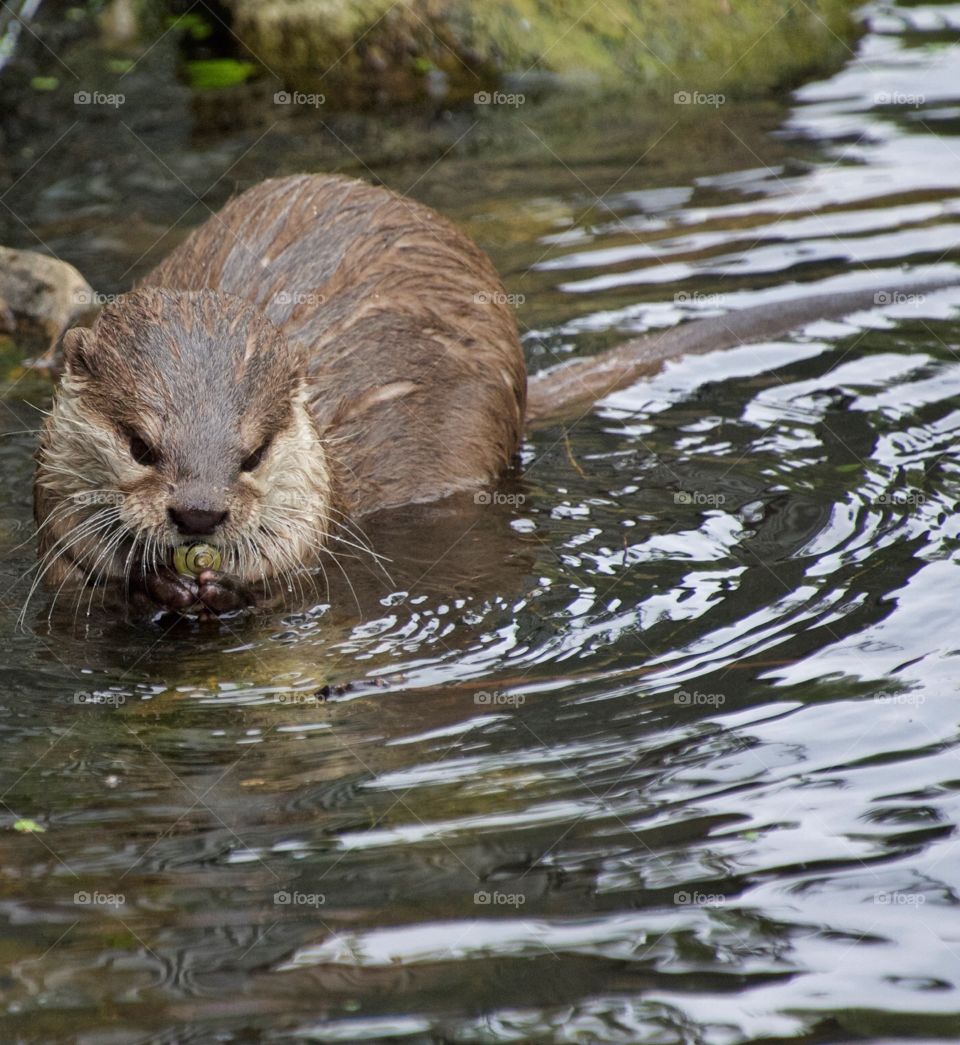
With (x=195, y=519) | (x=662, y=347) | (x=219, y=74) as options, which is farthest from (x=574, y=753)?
(x=219, y=74)

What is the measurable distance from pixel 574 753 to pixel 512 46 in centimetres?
619

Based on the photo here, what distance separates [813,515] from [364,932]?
2.26 m

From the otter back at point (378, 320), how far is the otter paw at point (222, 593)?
0.58m

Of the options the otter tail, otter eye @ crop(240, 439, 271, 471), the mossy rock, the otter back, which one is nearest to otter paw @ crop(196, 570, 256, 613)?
otter eye @ crop(240, 439, 271, 471)

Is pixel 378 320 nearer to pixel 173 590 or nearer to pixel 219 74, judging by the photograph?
pixel 173 590

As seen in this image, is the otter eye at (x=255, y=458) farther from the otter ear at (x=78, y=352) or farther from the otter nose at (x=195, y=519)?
the otter ear at (x=78, y=352)

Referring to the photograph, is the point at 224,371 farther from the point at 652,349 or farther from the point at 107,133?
the point at 107,133

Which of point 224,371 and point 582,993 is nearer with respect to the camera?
point 582,993

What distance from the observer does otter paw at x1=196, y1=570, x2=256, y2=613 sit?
429 centimetres

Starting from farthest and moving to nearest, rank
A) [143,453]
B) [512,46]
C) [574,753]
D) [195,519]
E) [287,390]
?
[512,46]
[287,390]
[143,453]
[195,519]
[574,753]

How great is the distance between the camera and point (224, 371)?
13.7 feet

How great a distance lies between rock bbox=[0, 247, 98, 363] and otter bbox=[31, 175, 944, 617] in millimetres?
1239

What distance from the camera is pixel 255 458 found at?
4191mm

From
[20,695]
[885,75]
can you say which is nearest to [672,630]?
[20,695]
